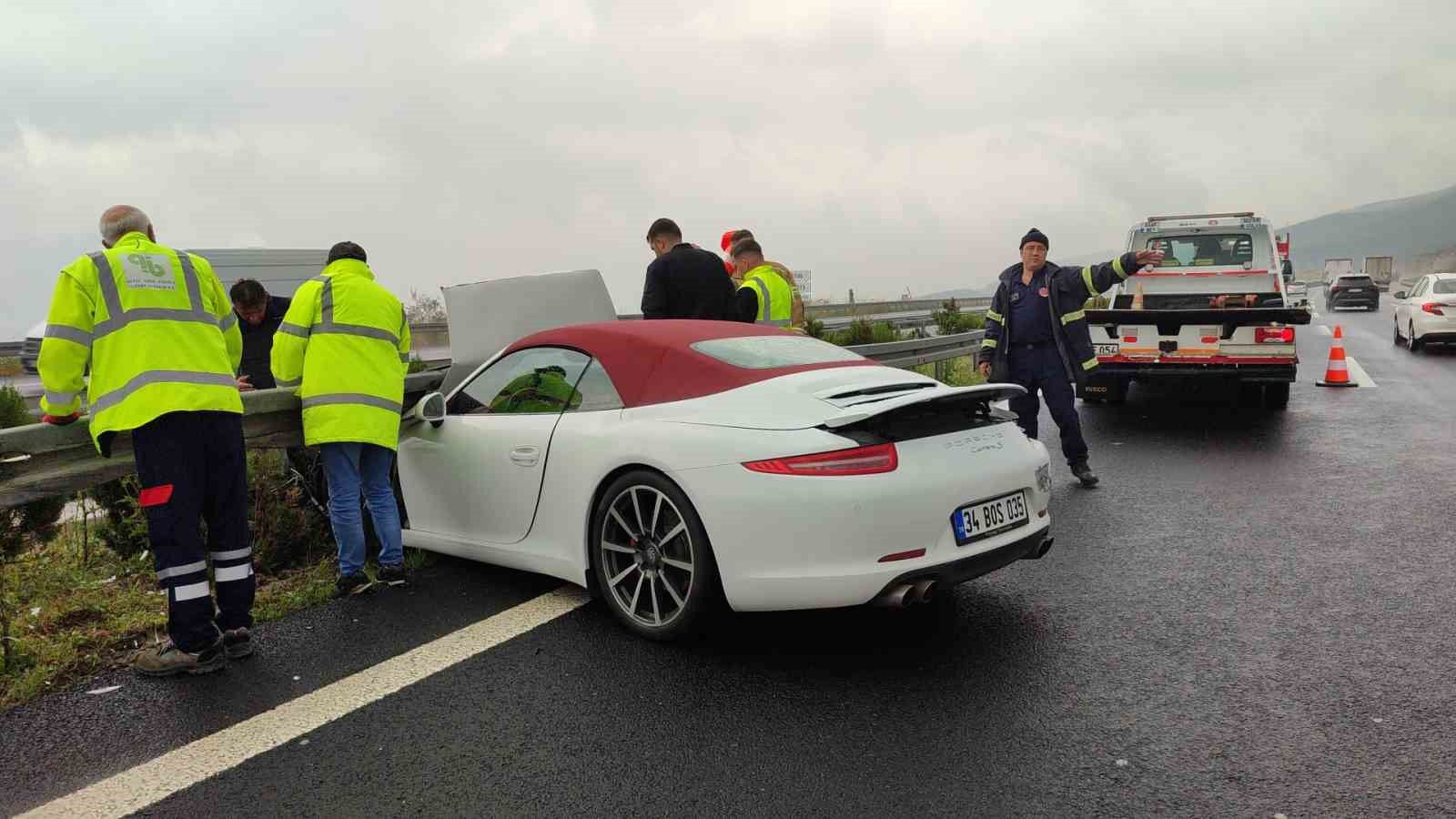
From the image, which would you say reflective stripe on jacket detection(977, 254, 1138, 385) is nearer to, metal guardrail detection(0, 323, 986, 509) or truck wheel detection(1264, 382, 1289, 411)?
truck wheel detection(1264, 382, 1289, 411)

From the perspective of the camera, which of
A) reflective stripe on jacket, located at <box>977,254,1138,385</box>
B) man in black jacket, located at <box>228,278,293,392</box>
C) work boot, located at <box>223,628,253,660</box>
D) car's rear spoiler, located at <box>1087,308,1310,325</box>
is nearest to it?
work boot, located at <box>223,628,253,660</box>

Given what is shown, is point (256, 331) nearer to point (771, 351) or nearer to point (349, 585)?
point (349, 585)

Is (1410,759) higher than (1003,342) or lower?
lower

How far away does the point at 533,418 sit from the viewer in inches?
186

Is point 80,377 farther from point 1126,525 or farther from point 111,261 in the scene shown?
point 1126,525

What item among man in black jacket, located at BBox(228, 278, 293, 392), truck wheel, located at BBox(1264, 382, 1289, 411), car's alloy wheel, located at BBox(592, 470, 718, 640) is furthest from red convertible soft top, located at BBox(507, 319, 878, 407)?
truck wheel, located at BBox(1264, 382, 1289, 411)

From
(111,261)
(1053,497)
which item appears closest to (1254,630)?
(1053,497)

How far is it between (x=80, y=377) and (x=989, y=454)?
3.68 meters

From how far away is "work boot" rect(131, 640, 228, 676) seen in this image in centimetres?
402

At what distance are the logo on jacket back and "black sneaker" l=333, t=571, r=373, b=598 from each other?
1.69m

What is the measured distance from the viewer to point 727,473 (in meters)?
3.77

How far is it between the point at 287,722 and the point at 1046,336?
5.98 metres

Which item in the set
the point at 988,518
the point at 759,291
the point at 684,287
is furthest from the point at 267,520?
the point at 988,518

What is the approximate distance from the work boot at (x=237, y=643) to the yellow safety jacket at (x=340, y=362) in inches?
40.7
